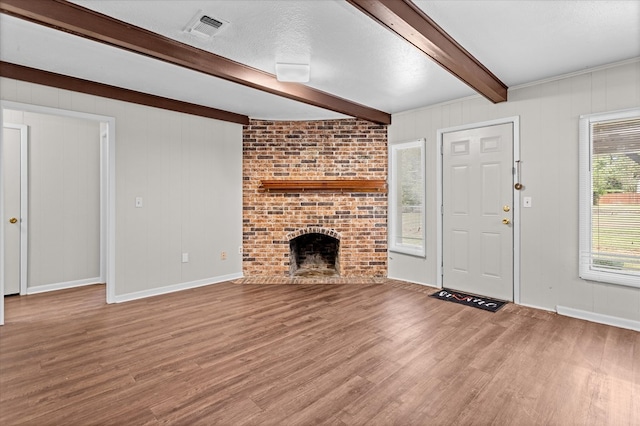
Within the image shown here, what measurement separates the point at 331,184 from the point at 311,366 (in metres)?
3.01

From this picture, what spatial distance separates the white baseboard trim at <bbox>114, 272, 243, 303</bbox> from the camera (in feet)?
12.8

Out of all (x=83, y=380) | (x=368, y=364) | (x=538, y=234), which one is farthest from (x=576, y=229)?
(x=83, y=380)

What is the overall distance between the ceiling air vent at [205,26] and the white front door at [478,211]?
10.0ft

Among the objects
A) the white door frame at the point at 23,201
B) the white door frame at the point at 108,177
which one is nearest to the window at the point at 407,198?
the white door frame at the point at 108,177

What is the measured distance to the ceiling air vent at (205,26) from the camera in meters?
2.37

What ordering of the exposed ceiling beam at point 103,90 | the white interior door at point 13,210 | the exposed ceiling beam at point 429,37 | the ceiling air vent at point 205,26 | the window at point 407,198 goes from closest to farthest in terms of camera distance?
the exposed ceiling beam at point 429,37 → the ceiling air vent at point 205,26 → the exposed ceiling beam at point 103,90 → the white interior door at point 13,210 → the window at point 407,198

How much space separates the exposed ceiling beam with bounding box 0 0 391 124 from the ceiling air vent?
286 mm

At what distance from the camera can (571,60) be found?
3.04 m

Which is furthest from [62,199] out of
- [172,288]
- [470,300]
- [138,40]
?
[470,300]

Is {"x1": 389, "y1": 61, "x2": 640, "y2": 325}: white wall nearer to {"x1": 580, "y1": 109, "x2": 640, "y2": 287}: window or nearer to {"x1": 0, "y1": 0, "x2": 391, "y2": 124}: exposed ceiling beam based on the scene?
{"x1": 580, "y1": 109, "x2": 640, "y2": 287}: window

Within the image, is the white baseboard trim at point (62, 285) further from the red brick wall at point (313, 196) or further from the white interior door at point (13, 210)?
the red brick wall at point (313, 196)

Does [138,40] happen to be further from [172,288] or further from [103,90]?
[172,288]

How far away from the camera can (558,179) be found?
344 cm

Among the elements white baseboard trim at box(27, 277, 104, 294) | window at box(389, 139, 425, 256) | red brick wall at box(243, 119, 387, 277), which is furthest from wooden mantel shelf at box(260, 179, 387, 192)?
white baseboard trim at box(27, 277, 104, 294)
